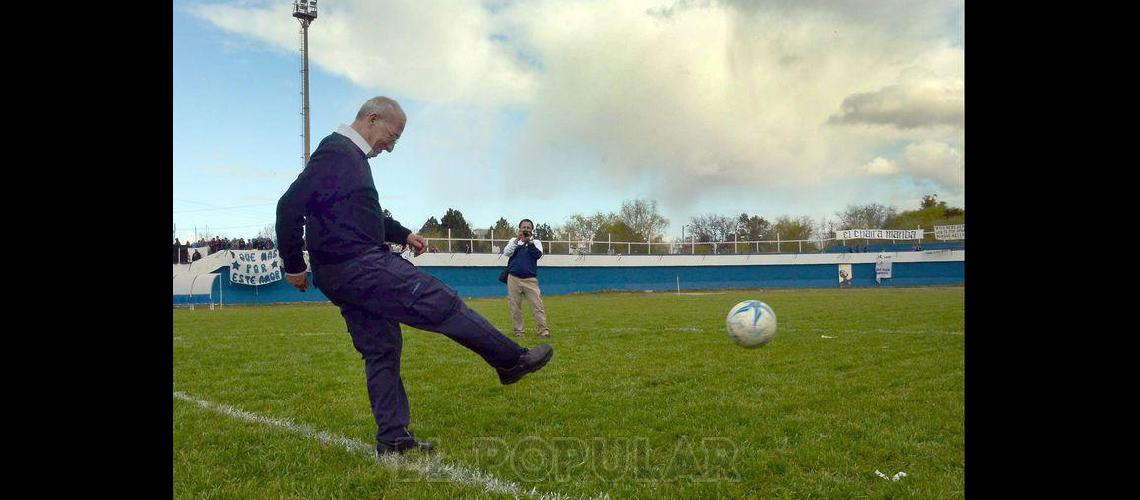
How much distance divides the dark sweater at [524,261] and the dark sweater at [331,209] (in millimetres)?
8422

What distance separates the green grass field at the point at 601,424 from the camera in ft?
12.4

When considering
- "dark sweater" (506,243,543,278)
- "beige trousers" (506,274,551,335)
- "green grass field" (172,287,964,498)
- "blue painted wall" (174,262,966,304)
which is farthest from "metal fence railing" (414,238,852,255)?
"green grass field" (172,287,964,498)

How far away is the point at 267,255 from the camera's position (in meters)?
33.7

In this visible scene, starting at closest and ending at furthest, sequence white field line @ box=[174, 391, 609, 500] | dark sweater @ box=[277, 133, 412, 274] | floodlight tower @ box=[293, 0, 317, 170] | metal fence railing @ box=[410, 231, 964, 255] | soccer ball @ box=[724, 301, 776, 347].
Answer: white field line @ box=[174, 391, 609, 500], dark sweater @ box=[277, 133, 412, 274], soccer ball @ box=[724, 301, 776, 347], floodlight tower @ box=[293, 0, 317, 170], metal fence railing @ box=[410, 231, 964, 255]

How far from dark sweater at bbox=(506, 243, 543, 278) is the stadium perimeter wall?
1198 inches

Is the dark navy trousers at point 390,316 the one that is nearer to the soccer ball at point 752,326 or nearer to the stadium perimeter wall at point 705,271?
the soccer ball at point 752,326

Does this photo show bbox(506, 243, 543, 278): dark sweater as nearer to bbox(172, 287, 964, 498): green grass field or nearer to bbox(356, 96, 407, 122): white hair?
bbox(172, 287, 964, 498): green grass field

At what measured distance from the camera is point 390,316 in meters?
4.26

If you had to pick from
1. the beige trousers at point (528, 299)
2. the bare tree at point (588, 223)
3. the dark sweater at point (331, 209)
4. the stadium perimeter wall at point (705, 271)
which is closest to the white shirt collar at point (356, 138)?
the dark sweater at point (331, 209)

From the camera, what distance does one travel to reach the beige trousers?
12422 mm
